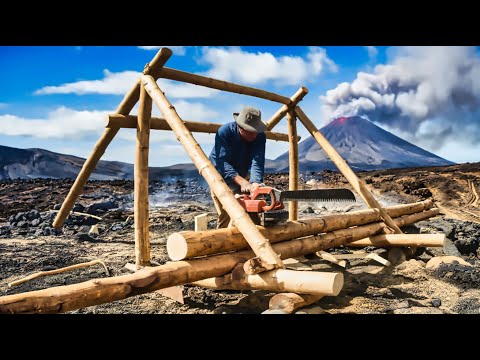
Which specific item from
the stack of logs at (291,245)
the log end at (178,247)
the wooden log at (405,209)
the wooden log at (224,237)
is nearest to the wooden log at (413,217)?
the wooden log at (405,209)

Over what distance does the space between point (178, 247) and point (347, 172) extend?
13.7 feet

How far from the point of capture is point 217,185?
419 cm

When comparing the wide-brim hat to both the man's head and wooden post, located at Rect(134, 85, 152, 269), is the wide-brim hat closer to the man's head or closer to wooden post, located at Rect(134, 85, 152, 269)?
the man's head

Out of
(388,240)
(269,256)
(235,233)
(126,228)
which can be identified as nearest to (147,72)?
(235,233)

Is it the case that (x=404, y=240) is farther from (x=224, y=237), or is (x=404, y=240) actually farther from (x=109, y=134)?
(x=109, y=134)

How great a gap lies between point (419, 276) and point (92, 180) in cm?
2267

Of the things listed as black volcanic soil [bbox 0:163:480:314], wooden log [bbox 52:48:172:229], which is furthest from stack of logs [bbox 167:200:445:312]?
wooden log [bbox 52:48:172:229]

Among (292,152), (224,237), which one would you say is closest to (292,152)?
(292,152)

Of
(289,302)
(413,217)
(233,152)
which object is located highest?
(233,152)

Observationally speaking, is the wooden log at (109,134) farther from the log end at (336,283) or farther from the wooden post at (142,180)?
the log end at (336,283)

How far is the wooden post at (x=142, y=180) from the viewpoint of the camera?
5531 mm

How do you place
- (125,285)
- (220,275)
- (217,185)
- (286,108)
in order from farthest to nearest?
(286,108) < (217,185) < (220,275) < (125,285)

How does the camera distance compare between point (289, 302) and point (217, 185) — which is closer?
point (289, 302)
